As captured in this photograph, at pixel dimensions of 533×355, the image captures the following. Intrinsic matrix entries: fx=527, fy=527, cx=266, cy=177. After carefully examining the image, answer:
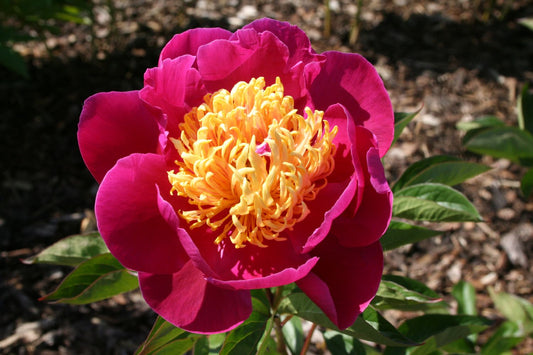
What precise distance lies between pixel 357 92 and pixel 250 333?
608mm

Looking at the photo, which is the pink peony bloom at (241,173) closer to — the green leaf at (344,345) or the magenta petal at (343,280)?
the magenta petal at (343,280)

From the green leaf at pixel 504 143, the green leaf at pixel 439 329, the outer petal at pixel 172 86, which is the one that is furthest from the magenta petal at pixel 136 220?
the green leaf at pixel 504 143

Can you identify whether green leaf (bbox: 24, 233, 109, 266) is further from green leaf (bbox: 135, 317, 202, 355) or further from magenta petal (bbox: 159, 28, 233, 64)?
magenta petal (bbox: 159, 28, 233, 64)

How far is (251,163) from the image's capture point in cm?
109

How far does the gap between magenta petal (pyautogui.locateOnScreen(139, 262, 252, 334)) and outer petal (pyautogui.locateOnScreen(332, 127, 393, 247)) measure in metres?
Result: 0.24

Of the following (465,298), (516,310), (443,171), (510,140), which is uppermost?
(443,171)

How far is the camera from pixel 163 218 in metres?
1.13

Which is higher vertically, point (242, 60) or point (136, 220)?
point (242, 60)

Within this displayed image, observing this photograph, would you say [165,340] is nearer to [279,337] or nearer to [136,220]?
[136,220]

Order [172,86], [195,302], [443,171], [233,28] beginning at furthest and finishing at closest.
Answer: [233,28] < [443,171] < [172,86] < [195,302]

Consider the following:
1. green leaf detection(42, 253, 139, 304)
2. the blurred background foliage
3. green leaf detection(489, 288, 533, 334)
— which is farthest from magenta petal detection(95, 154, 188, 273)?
the blurred background foliage

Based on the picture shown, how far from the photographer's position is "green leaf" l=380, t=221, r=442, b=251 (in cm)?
127

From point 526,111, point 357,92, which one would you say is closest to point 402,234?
point 357,92

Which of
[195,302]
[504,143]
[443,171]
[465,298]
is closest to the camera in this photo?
[195,302]
